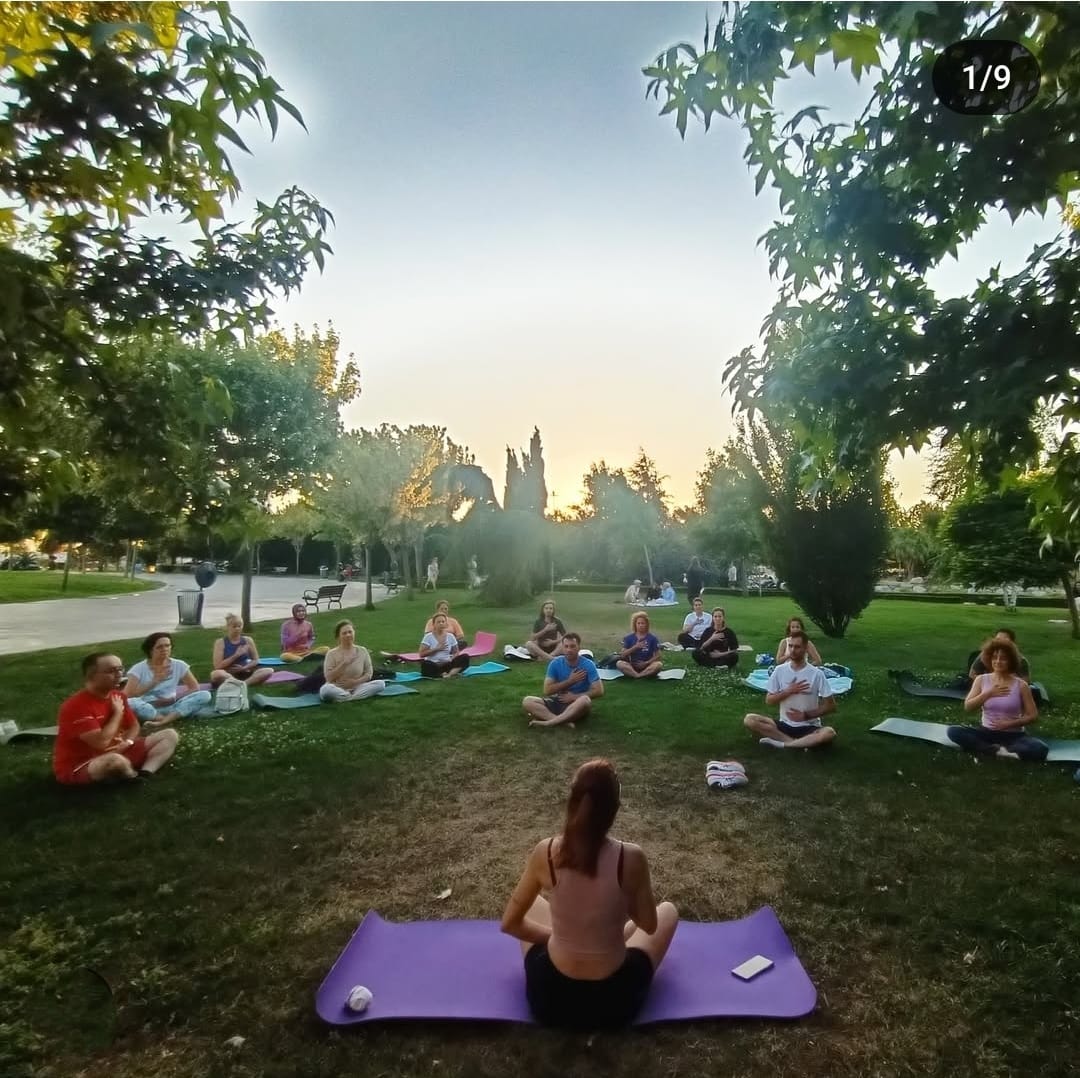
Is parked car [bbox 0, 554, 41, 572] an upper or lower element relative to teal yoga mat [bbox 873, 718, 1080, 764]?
upper

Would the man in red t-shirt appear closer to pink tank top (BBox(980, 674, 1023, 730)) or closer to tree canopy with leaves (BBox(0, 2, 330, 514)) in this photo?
tree canopy with leaves (BBox(0, 2, 330, 514))

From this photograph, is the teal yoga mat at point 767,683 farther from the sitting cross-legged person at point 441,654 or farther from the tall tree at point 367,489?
the tall tree at point 367,489

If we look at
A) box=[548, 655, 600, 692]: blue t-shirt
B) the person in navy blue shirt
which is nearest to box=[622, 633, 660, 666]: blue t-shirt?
the person in navy blue shirt

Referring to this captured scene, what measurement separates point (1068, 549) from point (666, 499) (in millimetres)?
35619

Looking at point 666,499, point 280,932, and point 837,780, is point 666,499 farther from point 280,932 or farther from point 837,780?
point 280,932

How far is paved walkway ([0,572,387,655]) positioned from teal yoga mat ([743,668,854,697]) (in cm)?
1299

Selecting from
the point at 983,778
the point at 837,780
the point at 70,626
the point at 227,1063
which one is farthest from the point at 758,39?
the point at 70,626

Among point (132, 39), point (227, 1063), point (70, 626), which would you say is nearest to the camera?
point (132, 39)

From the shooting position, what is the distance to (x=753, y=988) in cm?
358

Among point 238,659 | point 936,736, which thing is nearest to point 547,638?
point 238,659

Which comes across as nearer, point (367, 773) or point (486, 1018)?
point (486, 1018)

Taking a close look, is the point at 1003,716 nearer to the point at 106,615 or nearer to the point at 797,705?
the point at 797,705

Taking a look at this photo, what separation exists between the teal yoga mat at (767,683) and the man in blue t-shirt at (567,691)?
8.47 ft

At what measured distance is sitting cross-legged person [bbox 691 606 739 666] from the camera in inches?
→ 515
